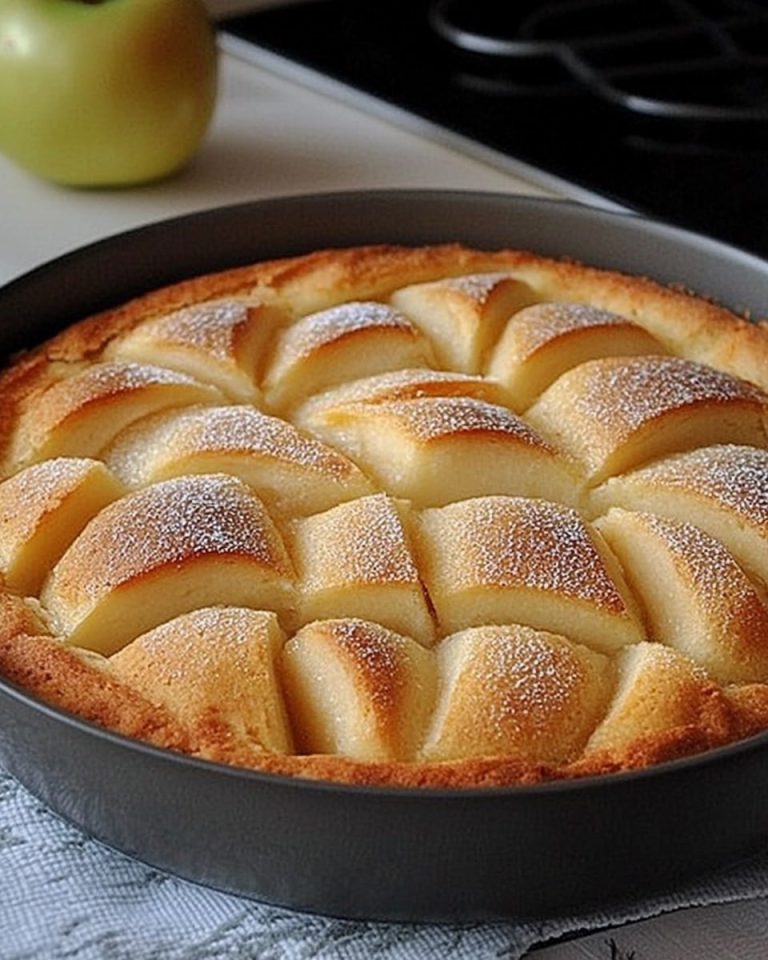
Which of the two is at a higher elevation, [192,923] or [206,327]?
[206,327]

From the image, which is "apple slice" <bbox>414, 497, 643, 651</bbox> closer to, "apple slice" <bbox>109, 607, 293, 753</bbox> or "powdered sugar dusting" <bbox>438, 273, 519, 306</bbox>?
"apple slice" <bbox>109, 607, 293, 753</bbox>

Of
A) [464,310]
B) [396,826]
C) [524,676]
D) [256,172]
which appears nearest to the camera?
[396,826]

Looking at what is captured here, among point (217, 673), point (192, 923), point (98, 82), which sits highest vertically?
point (98, 82)

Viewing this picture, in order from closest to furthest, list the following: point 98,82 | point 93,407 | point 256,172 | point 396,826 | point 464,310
A: point 396,826, point 93,407, point 464,310, point 98,82, point 256,172

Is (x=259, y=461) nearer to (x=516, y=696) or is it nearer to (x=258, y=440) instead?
(x=258, y=440)

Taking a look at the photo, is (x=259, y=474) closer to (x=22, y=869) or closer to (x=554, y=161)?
(x=22, y=869)

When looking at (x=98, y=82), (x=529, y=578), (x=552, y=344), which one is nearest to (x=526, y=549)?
(x=529, y=578)

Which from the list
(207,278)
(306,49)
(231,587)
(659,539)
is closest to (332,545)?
(231,587)

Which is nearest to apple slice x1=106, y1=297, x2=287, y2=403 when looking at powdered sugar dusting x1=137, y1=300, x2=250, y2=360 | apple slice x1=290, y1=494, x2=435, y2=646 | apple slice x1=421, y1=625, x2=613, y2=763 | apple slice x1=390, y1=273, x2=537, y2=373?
powdered sugar dusting x1=137, y1=300, x2=250, y2=360
